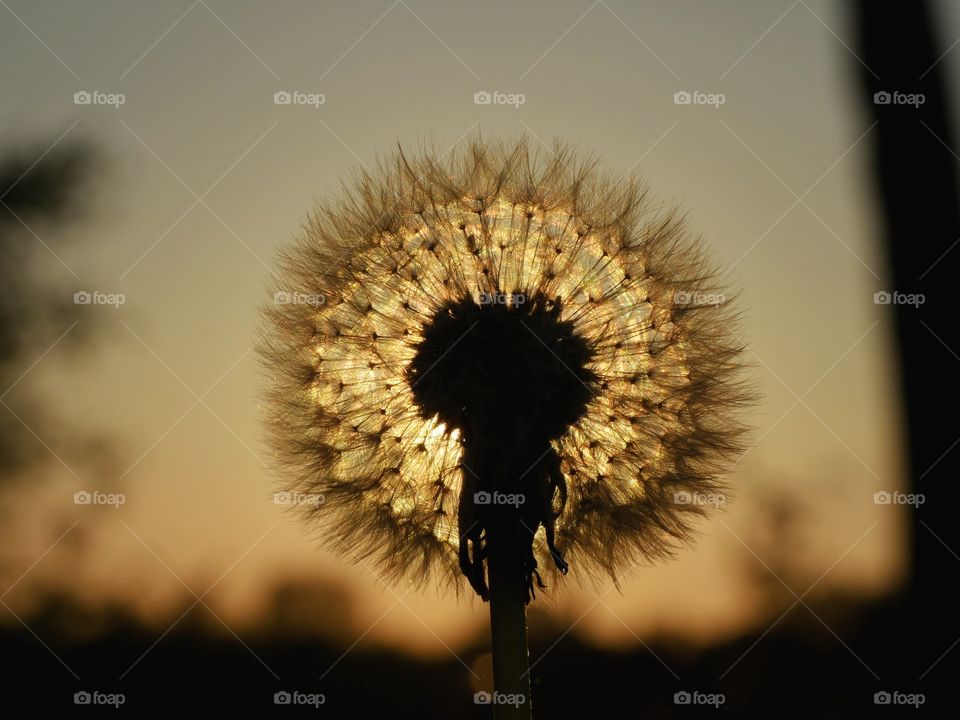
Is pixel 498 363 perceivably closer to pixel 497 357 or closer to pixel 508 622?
pixel 497 357

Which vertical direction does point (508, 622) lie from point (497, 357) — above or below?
below

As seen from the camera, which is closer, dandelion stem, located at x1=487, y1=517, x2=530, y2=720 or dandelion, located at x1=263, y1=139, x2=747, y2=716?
dandelion stem, located at x1=487, y1=517, x2=530, y2=720

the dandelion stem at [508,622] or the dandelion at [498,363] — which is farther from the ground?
the dandelion at [498,363]

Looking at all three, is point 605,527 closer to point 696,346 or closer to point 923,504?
point 696,346

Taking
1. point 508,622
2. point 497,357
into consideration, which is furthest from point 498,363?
point 508,622

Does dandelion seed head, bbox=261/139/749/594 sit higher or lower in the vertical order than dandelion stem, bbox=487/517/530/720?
higher

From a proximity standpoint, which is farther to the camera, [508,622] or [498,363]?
[498,363]

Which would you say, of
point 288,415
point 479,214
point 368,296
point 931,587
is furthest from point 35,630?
point 931,587
